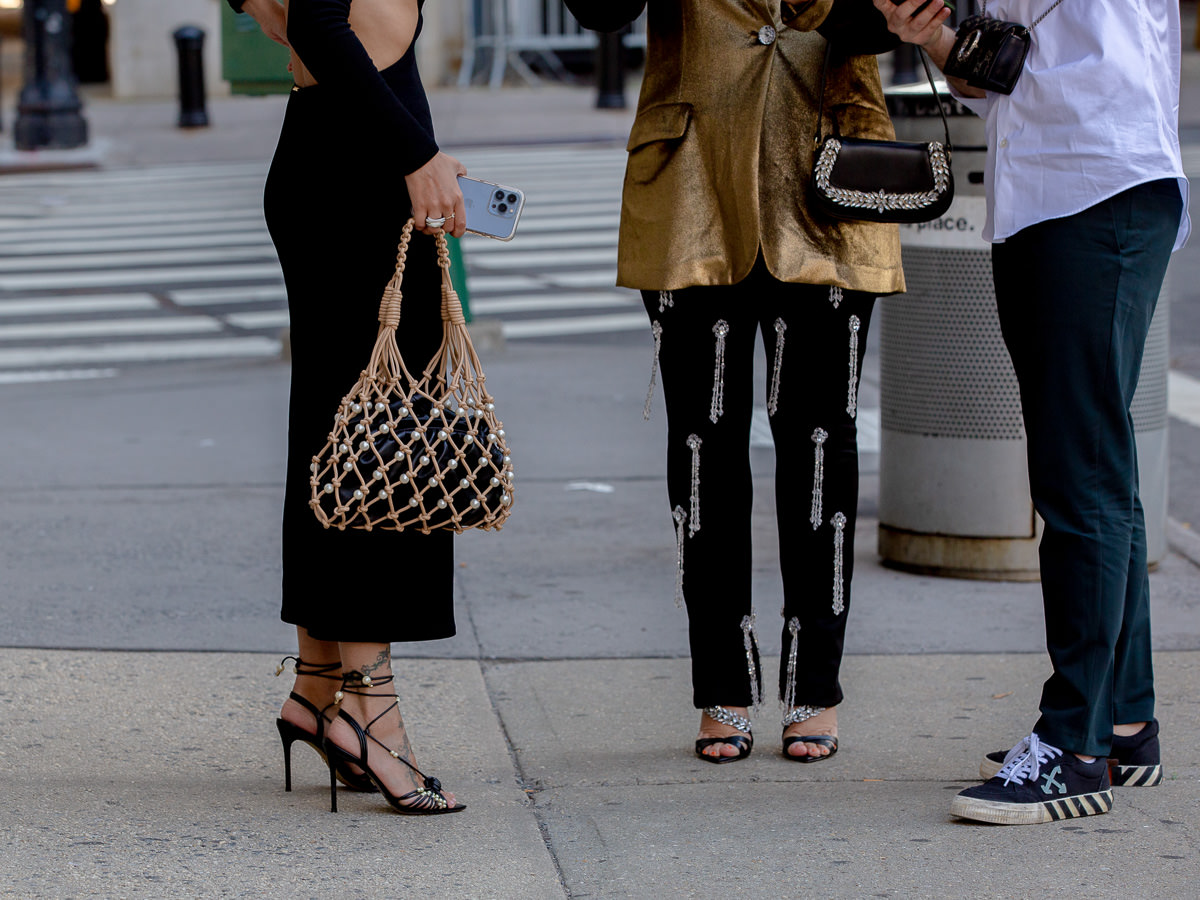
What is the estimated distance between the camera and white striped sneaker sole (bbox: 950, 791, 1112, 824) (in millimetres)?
3127

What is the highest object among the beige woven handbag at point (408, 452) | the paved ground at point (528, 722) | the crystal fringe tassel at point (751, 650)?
the beige woven handbag at point (408, 452)

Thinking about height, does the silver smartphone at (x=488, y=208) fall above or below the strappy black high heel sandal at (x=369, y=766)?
above

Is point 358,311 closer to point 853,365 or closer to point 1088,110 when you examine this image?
point 853,365

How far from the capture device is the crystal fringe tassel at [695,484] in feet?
11.4

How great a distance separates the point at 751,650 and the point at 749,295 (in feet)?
2.44

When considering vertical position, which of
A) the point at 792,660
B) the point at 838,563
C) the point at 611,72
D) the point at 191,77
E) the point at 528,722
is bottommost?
the point at 528,722

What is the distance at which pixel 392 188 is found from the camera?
306cm

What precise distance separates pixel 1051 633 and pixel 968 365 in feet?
5.69

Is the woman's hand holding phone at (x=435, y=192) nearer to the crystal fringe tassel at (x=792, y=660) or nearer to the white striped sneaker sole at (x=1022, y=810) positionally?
the crystal fringe tassel at (x=792, y=660)

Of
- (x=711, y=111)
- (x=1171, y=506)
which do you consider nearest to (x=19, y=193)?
(x=1171, y=506)

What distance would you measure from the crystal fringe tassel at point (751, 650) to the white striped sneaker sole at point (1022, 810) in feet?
1.76

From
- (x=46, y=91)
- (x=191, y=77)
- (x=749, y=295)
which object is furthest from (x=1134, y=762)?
(x=191, y=77)

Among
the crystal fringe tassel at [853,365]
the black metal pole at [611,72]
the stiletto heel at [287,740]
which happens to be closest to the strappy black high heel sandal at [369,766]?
the stiletto heel at [287,740]

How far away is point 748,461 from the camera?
138 inches
